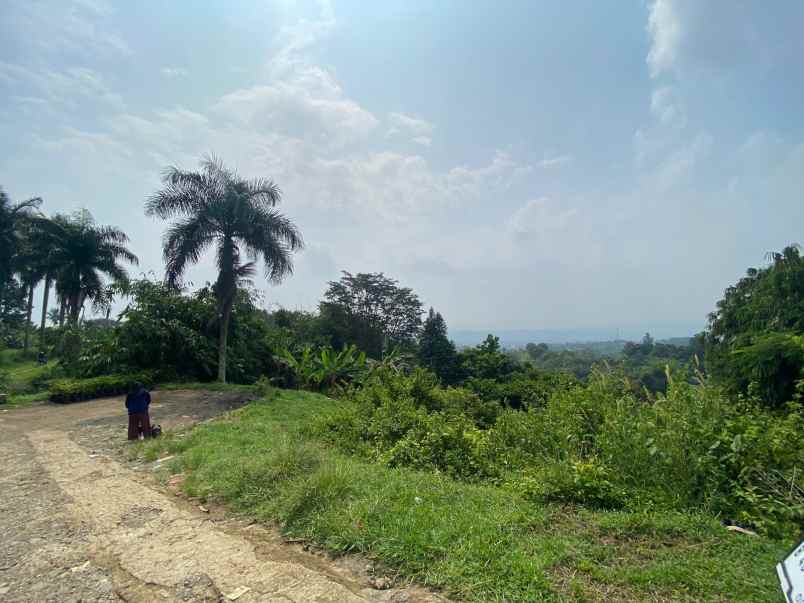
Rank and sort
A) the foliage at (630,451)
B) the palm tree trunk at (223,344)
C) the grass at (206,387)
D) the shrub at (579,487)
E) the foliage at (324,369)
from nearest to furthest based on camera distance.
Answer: the foliage at (630,451)
the shrub at (579,487)
the grass at (206,387)
the palm tree trunk at (223,344)
the foliage at (324,369)

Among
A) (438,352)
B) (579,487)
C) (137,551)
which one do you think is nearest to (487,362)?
(438,352)

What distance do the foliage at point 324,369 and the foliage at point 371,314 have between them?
16.5 m

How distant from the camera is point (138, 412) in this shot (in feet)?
23.6

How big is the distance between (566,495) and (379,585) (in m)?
2.03

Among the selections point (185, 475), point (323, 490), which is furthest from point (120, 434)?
point (323, 490)

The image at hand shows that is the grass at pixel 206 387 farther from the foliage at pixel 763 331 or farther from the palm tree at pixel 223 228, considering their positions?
the foliage at pixel 763 331

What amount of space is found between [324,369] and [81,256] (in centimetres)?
1639

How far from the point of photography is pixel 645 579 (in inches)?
102

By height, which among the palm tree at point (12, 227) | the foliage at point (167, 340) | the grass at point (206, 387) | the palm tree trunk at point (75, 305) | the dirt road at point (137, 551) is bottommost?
the dirt road at point (137, 551)

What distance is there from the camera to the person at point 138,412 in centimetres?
705

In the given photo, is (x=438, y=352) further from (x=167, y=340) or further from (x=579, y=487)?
(x=579, y=487)

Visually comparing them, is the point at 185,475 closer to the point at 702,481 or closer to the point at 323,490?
the point at 323,490

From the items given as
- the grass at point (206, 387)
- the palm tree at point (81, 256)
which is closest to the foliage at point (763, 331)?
the grass at point (206, 387)

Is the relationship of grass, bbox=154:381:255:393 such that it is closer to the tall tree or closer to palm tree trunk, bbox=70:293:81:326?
palm tree trunk, bbox=70:293:81:326
